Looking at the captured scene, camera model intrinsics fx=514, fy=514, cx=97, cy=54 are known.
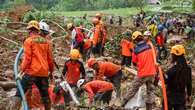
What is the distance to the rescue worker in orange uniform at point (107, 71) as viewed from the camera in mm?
11609

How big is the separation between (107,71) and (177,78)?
3297mm

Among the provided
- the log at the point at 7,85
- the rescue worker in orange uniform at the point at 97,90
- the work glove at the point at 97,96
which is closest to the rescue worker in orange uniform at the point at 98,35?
the log at the point at 7,85

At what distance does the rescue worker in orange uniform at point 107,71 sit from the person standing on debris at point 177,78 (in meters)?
2.66

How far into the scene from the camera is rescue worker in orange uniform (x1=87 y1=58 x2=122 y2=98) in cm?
1161

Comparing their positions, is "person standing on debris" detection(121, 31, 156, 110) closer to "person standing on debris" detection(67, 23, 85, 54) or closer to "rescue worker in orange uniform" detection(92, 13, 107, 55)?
"rescue worker in orange uniform" detection(92, 13, 107, 55)

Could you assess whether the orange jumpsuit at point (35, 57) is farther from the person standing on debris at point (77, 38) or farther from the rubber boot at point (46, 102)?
the person standing on debris at point (77, 38)

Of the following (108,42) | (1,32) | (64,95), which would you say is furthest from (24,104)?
(108,42)

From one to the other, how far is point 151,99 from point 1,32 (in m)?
11.6

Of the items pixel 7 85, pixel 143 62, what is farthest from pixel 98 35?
pixel 143 62

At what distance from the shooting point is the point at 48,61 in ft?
30.7

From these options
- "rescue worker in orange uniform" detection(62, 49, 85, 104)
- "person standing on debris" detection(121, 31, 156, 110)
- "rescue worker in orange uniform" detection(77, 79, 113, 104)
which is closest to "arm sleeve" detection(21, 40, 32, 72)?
"rescue worker in orange uniform" detection(77, 79, 113, 104)

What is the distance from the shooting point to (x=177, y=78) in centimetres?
912

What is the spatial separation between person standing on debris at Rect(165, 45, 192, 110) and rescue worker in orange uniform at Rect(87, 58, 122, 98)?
105 inches

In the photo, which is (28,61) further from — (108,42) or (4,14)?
(4,14)
